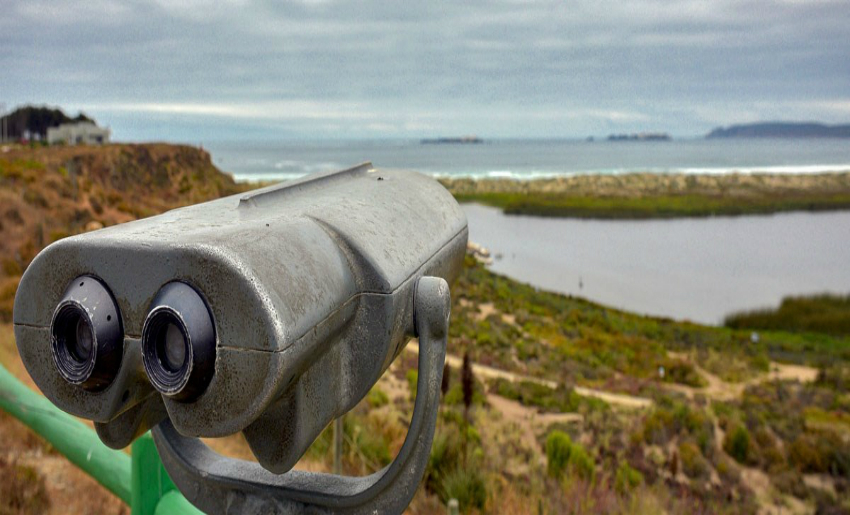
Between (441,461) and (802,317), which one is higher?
(441,461)

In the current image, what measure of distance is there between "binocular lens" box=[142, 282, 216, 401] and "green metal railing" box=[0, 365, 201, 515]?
74cm

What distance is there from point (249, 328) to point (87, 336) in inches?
9.9

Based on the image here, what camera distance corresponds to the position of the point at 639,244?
4119 centimetres

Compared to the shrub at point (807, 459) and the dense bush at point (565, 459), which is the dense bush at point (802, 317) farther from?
the dense bush at point (565, 459)

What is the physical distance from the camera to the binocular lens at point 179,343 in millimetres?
776

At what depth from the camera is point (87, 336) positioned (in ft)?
2.85

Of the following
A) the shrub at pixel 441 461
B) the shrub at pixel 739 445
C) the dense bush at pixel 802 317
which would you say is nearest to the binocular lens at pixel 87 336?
the shrub at pixel 441 461

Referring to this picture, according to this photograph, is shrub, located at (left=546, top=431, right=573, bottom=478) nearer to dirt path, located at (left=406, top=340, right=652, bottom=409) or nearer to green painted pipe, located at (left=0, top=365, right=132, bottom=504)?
dirt path, located at (left=406, top=340, right=652, bottom=409)

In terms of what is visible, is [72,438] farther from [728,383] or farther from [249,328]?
[728,383]

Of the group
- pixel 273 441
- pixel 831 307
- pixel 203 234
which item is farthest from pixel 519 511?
pixel 831 307

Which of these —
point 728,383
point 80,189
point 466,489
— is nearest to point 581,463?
point 466,489

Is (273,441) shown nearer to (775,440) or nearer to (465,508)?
(465,508)

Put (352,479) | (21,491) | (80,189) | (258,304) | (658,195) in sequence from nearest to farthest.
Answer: (258,304), (352,479), (21,491), (80,189), (658,195)

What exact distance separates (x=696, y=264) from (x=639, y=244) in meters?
6.37
